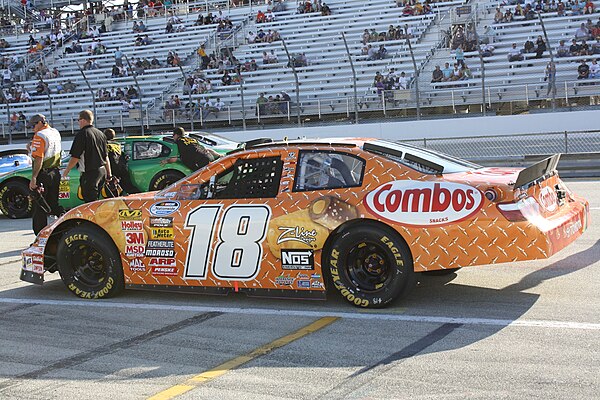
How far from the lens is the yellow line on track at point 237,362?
504 cm

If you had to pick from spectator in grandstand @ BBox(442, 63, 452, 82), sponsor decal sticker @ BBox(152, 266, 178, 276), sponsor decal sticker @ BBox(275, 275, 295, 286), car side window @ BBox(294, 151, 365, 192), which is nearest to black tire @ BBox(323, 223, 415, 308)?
sponsor decal sticker @ BBox(275, 275, 295, 286)

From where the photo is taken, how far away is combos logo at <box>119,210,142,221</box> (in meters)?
7.50

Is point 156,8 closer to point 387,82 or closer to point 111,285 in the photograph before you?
point 387,82

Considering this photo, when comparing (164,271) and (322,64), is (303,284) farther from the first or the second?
(322,64)

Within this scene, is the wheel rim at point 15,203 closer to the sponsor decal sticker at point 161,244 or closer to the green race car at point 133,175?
the green race car at point 133,175

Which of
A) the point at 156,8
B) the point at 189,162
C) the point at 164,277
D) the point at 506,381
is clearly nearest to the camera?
the point at 506,381

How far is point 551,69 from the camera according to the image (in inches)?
919

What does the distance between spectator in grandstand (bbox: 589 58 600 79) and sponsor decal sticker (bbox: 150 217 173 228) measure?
1978cm

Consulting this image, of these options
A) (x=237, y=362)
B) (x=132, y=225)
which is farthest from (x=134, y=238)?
(x=237, y=362)

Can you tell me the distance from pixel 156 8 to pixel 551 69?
73.4 ft

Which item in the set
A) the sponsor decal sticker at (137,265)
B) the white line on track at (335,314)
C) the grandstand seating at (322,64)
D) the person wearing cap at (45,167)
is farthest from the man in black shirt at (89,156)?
the grandstand seating at (322,64)

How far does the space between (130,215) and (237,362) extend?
2.41 meters

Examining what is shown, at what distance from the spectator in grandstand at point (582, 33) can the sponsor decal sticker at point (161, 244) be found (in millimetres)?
22121

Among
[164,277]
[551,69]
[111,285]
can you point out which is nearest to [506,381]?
[164,277]
